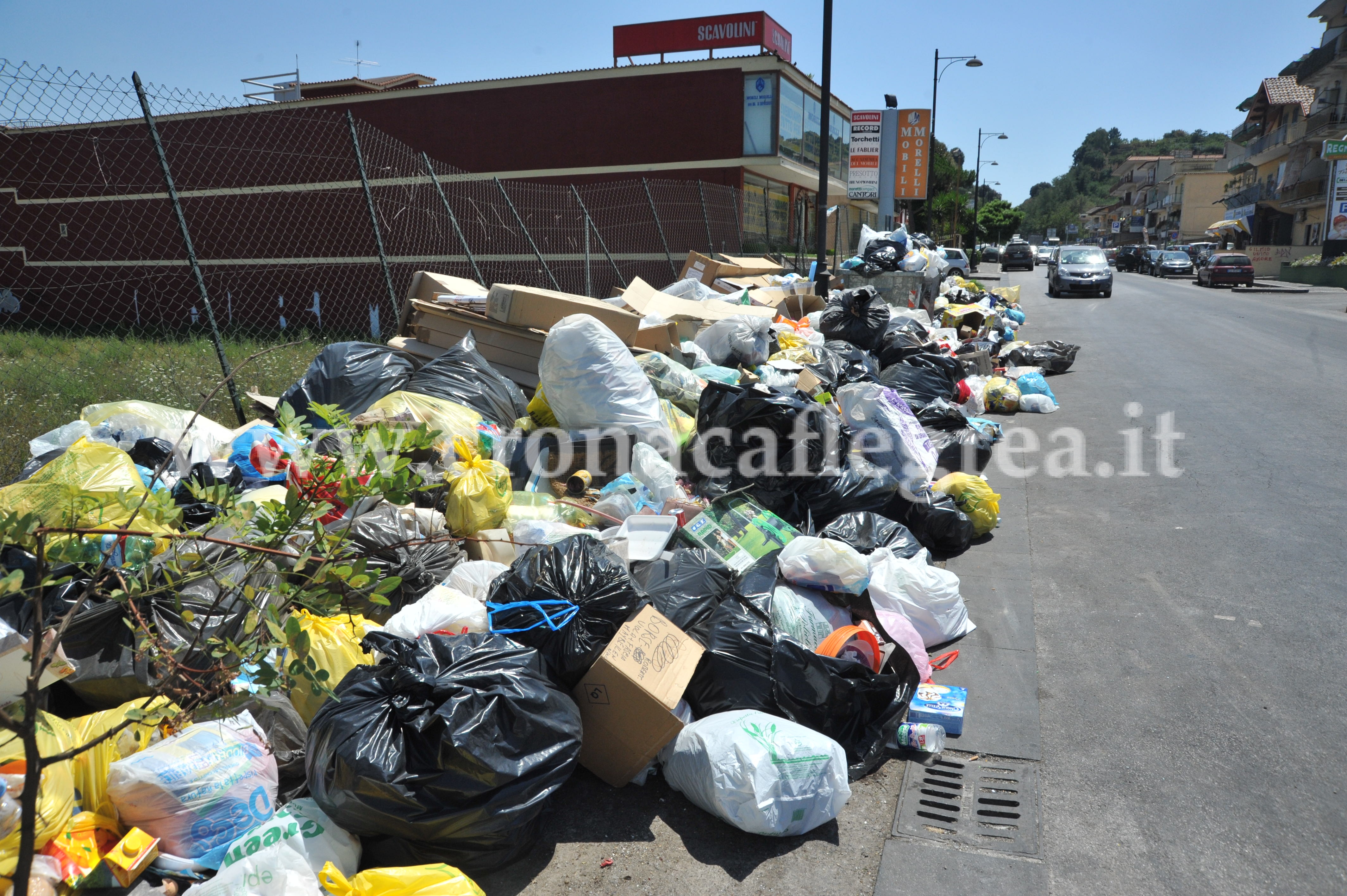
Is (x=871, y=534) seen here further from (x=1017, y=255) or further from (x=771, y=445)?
(x=1017, y=255)

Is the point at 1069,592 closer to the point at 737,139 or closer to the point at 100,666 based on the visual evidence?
the point at 100,666

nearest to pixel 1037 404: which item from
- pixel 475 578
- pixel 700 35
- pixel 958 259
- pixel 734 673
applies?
pixel 734 673

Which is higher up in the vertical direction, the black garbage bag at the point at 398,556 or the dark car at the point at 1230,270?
the dark car at the point at 1230,270

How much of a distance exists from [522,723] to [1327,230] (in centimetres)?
4085

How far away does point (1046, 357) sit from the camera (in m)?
10.3

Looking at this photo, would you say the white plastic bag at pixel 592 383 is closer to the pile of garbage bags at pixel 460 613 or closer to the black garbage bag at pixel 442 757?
the pile of garbage bags at pixel 460 613

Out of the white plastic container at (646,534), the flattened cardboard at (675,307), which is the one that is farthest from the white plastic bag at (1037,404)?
the white plastic container at (646,534)

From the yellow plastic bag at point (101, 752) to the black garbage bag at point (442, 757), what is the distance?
511mm

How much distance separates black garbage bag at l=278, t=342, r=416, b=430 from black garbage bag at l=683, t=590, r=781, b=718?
2.69 metres

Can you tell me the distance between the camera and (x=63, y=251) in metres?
18.1

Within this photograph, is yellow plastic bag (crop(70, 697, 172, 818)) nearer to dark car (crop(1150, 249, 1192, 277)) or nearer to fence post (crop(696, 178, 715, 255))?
fence post (crop(696, 178, 715, 255))

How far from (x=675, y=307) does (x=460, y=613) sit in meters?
4.84

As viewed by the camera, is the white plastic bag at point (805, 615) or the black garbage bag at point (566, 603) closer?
the black garbage bag at point (566, 603)

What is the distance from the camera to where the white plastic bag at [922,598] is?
3645mm
